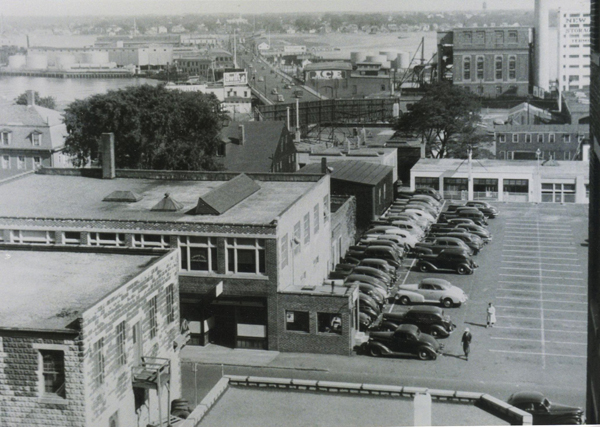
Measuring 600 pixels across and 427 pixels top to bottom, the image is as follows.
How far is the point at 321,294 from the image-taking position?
27.2 m

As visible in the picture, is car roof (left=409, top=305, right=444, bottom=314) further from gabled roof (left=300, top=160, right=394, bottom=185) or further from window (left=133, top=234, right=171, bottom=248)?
gabled roof (left=300, top=160, right=394, bottom=185)

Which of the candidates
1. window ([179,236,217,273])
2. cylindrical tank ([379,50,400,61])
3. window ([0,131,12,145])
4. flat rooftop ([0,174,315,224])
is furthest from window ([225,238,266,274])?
cylindrical tank ([379,50,400,61])

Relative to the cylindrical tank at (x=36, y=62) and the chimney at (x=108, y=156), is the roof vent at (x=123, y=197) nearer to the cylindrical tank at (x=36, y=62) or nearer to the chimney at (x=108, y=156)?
the chimney at (x=108, y=156)

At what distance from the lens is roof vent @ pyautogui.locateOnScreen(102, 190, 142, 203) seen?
3173 cm

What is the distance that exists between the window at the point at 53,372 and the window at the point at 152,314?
11.8 ft

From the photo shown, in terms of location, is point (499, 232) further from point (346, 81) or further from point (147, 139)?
point (346, 81)

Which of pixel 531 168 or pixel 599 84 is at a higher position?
pixel 599 84

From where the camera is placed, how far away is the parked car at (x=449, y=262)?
35688 mm

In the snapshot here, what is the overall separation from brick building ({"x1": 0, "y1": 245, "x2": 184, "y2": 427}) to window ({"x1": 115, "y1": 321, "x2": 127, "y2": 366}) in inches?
0.9

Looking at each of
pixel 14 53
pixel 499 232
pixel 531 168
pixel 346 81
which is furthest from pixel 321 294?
pixel 346 81

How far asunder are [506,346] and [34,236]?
16.2 meters

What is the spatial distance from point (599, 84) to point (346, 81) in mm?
122560

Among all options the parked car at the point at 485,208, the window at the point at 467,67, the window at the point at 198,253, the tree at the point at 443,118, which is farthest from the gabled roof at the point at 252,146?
the window at the point at 467,67

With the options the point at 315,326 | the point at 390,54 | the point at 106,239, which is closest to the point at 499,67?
the point at 390,54
